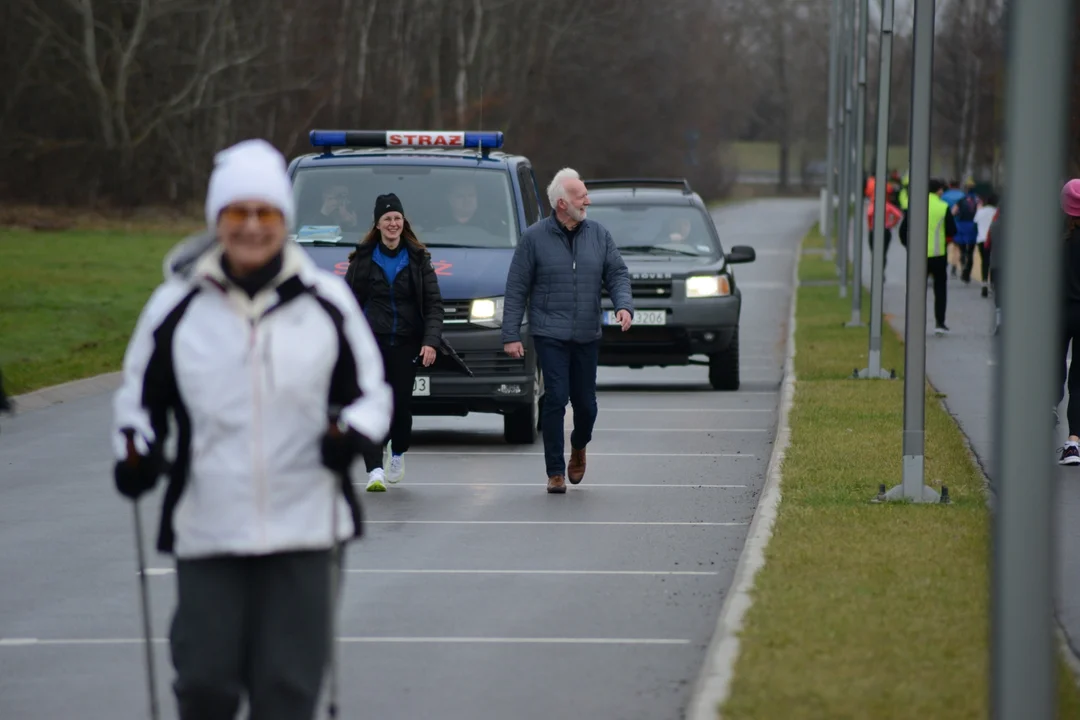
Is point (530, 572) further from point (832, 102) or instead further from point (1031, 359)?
point (832, 102)

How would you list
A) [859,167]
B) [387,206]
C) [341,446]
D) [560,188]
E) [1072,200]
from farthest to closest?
[859,167]
[1072,200]
[387,206]
[560,188]
[341,446]

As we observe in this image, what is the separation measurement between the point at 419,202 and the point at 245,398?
36.0 feet

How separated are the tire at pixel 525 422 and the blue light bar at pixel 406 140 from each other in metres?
2.03

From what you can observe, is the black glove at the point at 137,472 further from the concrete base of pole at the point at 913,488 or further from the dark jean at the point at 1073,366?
the dark jean at the point at 1073,366

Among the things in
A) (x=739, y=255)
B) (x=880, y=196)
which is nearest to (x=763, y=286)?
(x=739, y=255)

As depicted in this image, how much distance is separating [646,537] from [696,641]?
284cm

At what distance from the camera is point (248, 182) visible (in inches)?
Result: 189

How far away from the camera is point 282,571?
15.9ft

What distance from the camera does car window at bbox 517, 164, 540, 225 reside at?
1606cm

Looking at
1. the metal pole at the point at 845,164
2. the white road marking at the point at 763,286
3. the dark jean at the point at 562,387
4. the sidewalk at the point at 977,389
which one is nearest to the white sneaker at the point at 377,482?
the dark jean at the point at 562,387

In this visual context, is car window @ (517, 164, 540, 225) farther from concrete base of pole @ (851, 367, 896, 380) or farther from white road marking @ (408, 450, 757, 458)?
concrete base of pole @ (851, 367, 896, 380)

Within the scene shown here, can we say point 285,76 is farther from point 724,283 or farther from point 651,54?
point 724,283

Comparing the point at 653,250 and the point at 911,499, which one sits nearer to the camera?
the point at 911,499

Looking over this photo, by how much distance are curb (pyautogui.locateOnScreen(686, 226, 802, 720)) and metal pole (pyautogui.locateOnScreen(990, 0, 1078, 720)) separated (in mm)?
1253
